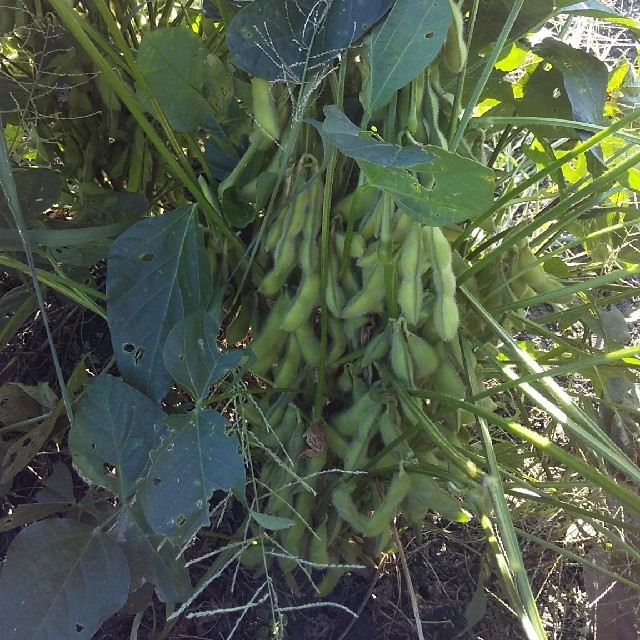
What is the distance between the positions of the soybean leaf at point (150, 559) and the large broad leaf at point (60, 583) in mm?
26

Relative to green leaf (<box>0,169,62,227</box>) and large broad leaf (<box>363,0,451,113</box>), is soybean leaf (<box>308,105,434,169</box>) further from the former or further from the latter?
green leaf (<box>0,169,62,227</box>)

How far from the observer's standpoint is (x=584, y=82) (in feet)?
2.48

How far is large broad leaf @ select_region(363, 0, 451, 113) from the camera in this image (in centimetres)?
57

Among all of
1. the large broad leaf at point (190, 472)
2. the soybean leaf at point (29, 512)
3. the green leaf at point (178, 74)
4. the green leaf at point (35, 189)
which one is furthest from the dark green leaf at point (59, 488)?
the green leaf at point (178, 74)

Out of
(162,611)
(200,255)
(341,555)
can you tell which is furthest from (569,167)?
(162,611)

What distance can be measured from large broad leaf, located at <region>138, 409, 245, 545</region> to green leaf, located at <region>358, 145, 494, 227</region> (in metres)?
0.29

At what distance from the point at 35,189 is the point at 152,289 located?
0.23 meters

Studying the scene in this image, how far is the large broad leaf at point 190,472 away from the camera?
617mm

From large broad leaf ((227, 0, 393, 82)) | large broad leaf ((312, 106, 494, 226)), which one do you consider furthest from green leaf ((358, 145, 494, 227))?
large broad leaf ((227, 0, 393, 82))

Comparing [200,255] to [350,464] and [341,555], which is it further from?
[341,555]

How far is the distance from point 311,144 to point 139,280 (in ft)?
0.81

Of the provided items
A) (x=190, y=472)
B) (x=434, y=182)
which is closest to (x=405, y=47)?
(x=434, y=182)

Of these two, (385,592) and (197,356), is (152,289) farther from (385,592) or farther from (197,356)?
(385,592)

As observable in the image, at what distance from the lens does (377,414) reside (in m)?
0.75
